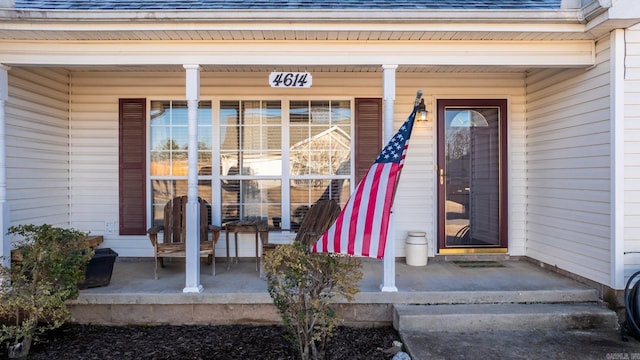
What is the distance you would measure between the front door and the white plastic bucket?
0.37m

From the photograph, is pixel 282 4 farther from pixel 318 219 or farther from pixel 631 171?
pixel 631 171

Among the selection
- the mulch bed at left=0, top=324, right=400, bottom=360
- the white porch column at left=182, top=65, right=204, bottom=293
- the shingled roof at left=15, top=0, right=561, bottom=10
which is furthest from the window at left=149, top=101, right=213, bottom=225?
the mulch bed at left=0, top=324, right=400, bottom=360

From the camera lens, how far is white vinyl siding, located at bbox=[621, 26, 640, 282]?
3.65 m

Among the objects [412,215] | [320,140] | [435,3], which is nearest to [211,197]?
[320,140]

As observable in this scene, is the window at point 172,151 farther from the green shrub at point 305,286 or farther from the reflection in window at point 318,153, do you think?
the green shrub at point 305,286

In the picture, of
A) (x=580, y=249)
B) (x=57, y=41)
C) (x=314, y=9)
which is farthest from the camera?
(x=580, y=249)

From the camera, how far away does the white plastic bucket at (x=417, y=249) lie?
4.89 metres

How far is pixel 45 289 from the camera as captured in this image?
3168 millimetres

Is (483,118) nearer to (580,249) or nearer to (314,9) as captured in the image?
(580,249)

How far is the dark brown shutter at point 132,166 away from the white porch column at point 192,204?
1564 millimetres

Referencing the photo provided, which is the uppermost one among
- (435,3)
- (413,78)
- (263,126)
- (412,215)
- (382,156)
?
(435,3)

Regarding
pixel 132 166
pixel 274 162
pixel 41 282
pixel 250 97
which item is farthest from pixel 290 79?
pixel 41 282

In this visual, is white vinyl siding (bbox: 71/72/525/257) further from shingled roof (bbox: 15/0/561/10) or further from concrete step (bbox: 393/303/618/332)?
concrete step (bbox: 393/303/618/332)

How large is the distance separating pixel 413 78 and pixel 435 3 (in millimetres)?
1376
